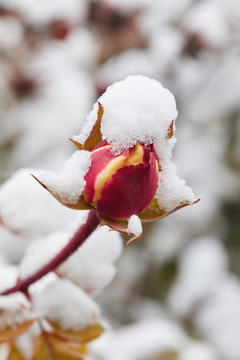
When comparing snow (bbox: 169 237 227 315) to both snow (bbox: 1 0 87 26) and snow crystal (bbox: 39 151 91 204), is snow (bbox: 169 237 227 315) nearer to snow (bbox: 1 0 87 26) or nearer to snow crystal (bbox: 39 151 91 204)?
snow (bbox: 1 0 87 26)

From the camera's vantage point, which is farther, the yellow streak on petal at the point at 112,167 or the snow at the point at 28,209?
the snow at the point at 28,209

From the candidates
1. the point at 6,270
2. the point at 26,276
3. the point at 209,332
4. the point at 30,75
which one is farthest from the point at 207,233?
the point at 26,276

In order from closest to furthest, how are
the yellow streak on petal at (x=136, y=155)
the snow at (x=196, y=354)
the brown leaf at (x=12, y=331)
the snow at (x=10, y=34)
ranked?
1. the yellow streak on petal at (x=136, y=155)
2. the brown leaf at (x=12, y=331)
3. the snow at (x=196, y=354)
4. the snow at (x=10, y=34)

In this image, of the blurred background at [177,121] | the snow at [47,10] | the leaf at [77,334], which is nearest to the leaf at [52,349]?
the leaf at [77,334]

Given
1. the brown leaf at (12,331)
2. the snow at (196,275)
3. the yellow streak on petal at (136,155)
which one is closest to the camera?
the yellow streak on petal at (136,155)

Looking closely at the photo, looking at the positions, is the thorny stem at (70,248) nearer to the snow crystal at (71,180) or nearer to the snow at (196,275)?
the snow crystal at (71,180)

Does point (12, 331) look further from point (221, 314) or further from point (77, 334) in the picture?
point (221, 314)

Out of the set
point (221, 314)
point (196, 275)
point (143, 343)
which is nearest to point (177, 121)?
point (196, 275)

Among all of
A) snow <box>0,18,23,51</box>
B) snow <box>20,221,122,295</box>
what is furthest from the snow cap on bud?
snow <box>0,18,23,51</box>

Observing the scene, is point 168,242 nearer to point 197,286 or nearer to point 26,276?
point 197,286
